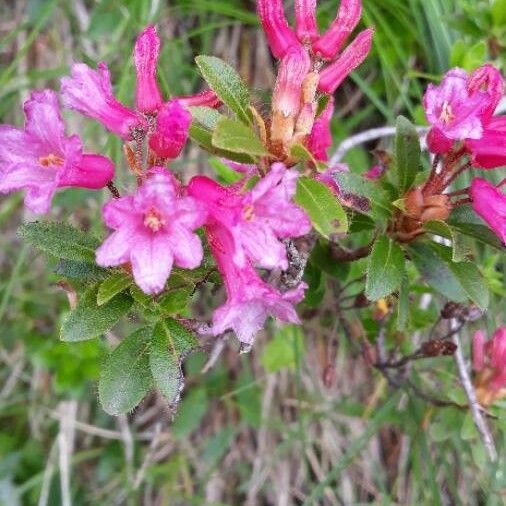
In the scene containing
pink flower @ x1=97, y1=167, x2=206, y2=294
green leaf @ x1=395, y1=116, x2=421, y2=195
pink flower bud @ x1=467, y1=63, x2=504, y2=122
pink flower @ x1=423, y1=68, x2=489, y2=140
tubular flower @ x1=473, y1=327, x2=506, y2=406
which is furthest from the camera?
tubular flower @ x1=473, y1=327, x2=506, y2=406

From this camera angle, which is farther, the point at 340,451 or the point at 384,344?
the point at 340,451

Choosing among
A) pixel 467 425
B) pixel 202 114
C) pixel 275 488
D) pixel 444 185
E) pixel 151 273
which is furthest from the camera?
pixel 275 488

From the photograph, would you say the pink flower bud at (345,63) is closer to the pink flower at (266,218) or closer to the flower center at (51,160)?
the pink flower at (266,218)

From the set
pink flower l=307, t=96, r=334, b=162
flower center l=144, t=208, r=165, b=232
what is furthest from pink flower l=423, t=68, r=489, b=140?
flower center l=144, t=208, r=165, b=232

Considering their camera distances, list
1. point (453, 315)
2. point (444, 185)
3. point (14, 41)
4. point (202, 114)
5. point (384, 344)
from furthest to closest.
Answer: point (14, 41), point (384, 344), point (453, 315), point (444, 185), point (202, 114)

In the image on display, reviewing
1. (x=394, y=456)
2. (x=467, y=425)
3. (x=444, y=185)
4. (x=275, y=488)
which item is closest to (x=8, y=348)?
(x=275, y=488)

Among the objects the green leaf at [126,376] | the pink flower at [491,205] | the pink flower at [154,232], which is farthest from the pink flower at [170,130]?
the pink flower at [491,205]

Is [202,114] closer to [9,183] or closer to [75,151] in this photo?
[75,151]

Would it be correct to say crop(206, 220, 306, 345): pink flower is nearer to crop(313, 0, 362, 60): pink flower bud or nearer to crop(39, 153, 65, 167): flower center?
crop(39, 153, 65, 167): flower center
